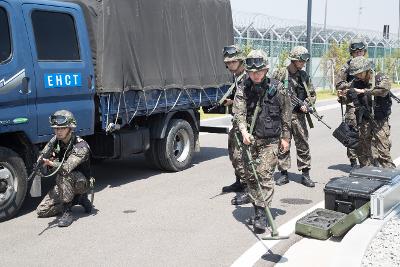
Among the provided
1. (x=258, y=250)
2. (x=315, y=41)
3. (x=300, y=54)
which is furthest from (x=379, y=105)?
(x=315, y=41)

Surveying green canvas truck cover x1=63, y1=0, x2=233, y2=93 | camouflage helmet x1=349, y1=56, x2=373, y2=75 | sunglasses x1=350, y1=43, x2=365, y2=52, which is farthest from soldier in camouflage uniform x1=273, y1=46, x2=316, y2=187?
green canvas truck cover x1=63, y1=0, x2=233, y2=93

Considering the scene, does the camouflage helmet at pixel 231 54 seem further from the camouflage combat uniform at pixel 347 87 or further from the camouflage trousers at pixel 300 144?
the camouflage combat uniform at pixel 347 87

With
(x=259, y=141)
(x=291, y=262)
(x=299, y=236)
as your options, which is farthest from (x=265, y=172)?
(x=291, y=262)

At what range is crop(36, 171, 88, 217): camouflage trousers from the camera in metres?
6.12

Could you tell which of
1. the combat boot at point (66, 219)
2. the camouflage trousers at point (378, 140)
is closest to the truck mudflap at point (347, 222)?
the camouflage trousers at point (378, 140)

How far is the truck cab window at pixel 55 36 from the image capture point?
6365mm

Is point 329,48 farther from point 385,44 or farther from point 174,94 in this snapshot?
point 174,94

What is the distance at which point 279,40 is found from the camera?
25.6 m

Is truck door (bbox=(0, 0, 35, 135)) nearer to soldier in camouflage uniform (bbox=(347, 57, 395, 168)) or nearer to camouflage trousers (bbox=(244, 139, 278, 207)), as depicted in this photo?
camouflage trousers (bbox=(244, 139, 278, 207))

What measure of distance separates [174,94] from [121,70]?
133 cm

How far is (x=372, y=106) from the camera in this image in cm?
749

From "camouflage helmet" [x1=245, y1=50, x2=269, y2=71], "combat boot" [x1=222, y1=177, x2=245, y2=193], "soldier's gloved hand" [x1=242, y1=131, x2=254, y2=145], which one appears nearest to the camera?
"soldier's gloved hand" [x1=242, y1=131, x2=254, y2=145]

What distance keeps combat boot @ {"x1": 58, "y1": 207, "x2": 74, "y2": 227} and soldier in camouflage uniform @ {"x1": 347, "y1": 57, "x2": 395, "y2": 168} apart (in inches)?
157

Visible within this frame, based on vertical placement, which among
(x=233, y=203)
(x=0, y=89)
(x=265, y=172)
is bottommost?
(x=233, y=203)
